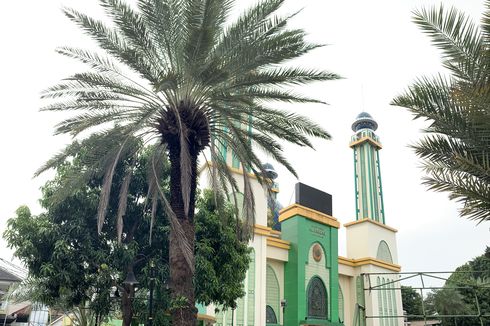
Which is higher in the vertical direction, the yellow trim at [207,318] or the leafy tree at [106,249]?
the leafy tree at [106,249]

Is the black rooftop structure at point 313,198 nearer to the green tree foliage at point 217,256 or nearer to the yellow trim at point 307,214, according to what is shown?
the yellow trim at point 307,214

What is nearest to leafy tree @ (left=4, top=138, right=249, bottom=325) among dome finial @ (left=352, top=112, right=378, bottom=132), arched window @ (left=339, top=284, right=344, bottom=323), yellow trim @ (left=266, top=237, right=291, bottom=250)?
yellow trim @ (left=266, top=237, right=291, bottom=250)

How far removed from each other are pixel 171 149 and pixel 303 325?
48.1 ft

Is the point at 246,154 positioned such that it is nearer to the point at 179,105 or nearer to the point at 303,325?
the point at 179,105

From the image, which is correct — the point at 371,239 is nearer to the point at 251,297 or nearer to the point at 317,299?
the point at 317,299

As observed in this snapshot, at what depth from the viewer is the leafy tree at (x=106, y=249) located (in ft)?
39.8

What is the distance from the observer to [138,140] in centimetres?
1223

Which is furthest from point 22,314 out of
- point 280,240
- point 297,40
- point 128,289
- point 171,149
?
point 297,40

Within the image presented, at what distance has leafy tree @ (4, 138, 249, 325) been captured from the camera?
12.1 metres

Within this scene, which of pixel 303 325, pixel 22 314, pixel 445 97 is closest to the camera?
pixel 445 97

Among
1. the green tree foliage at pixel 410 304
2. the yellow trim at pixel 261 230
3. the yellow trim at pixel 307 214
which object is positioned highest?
the yellow trim at pixel 307 214

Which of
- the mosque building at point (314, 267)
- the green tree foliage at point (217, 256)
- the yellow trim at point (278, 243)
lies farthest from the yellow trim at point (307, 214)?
the green tree foliage at point (217, 256)

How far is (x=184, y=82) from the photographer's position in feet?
32.8

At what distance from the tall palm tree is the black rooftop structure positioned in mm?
16583
